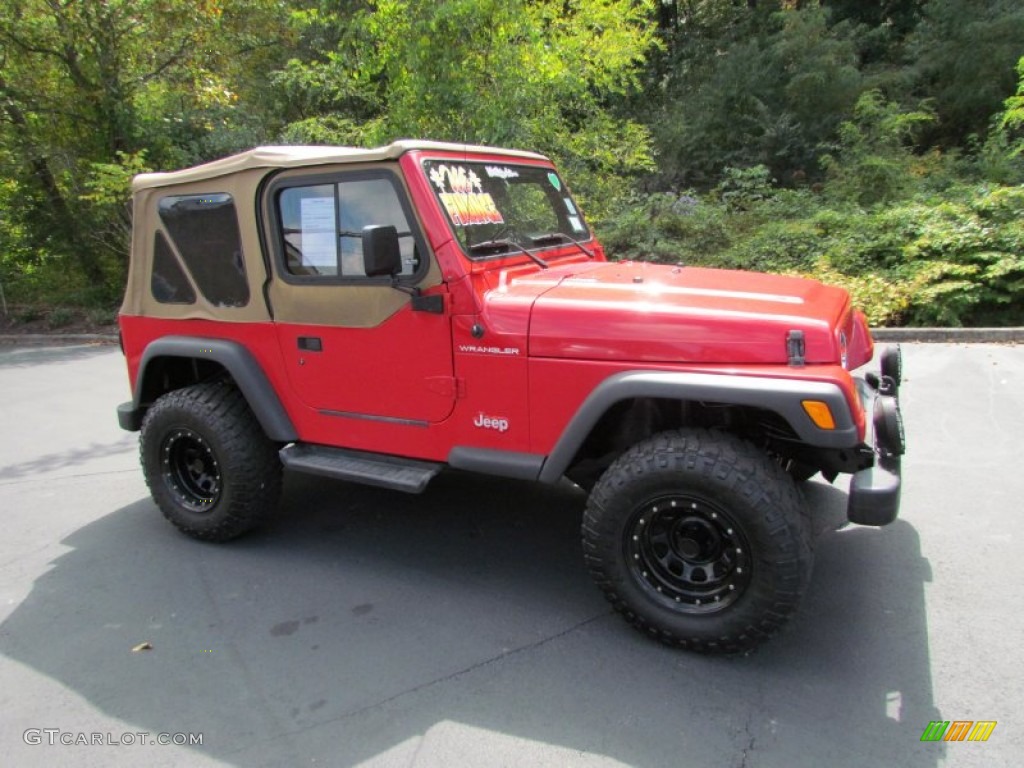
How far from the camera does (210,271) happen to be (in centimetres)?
362

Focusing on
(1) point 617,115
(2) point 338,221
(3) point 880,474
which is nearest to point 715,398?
(3) point 880,474

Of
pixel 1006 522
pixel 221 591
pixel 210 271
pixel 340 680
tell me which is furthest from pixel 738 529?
pixel 210 271

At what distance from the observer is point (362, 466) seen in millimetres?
3342

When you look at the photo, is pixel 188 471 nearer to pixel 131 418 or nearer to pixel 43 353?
pixel 131 418

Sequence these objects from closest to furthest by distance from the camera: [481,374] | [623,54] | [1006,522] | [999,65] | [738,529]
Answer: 1. [738,529]
2. [481,374]
3. [1006,522]
4. [623,54]
5. [999,65]

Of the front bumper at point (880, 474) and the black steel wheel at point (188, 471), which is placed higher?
the front bumper at point (880, 474)

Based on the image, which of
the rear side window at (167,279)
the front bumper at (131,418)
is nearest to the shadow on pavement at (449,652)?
the front bumper at (131,418)

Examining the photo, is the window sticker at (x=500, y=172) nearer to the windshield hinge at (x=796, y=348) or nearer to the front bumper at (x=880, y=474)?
the windshield hinge at (x=796, y=348)

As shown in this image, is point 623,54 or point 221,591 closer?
point 221,591

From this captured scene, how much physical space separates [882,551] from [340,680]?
8.58 ft

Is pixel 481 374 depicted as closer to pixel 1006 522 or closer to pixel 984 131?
pixel 1006 522

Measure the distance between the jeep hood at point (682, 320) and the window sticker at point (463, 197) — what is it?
395 mm

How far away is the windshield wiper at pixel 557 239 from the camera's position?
3.62 meters

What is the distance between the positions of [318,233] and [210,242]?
72cm
